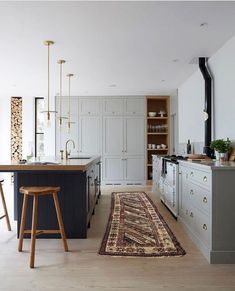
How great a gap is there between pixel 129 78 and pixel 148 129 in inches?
93.1

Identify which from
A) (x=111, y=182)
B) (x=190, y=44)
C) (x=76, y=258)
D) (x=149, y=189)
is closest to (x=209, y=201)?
(x=76, y=258)

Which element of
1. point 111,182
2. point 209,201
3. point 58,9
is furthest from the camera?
point 111,182

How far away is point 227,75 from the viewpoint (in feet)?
12.6

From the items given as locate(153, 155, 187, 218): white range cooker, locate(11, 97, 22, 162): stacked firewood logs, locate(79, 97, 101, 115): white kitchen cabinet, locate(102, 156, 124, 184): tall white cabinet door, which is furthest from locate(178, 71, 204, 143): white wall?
locate(11, 97, 22, 162): stacked firewood logs

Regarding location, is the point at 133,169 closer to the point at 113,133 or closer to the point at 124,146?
the point at 124,146

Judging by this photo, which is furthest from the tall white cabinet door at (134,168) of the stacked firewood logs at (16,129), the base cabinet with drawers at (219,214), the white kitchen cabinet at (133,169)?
the base cabinet with drawers at (219,214)

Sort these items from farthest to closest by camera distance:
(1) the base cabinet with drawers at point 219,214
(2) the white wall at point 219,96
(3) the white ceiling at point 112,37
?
1. (2) the white wall at point 219,96
2. (3) the white ceiling at point 112,37
3. (1) the base cabinet with drawers at point 219,214

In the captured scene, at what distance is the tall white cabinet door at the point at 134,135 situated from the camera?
8008mm

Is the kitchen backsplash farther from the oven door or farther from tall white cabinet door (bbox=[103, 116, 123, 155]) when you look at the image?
tall white cabinet door (bbox=[103, 116, 123, 155])

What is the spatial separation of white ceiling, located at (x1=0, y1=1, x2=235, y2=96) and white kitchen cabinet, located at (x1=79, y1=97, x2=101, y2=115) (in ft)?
6.34

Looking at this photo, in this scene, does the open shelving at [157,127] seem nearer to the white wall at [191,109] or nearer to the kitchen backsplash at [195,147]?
the white wall at [191,109]

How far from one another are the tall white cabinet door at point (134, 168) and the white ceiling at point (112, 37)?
2.66m

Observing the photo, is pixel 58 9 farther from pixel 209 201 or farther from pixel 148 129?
pixel 148 129

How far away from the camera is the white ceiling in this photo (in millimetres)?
2914
